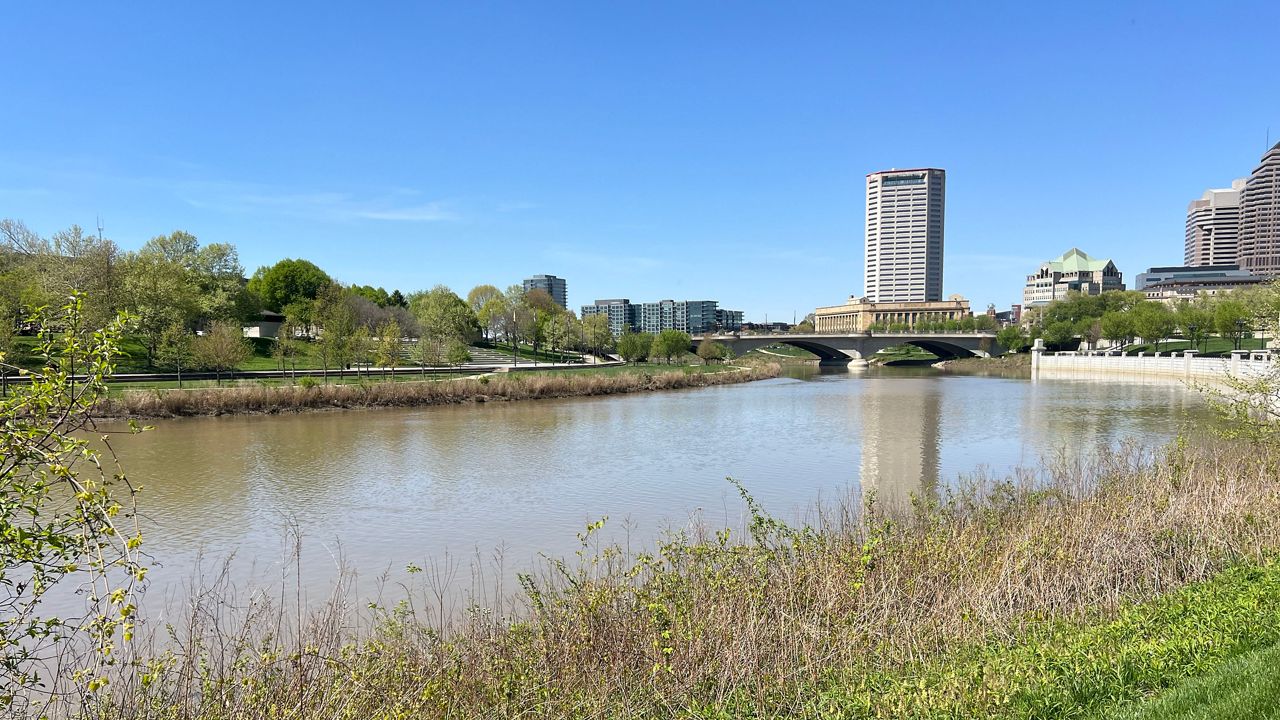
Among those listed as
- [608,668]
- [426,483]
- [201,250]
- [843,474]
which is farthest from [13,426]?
[201,250]

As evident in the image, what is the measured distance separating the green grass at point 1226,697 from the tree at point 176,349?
50.5m

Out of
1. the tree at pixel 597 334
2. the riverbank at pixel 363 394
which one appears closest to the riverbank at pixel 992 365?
the tree at pixel 597 334

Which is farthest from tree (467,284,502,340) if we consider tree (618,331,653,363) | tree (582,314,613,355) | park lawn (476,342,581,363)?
tree (618,331,653,363)

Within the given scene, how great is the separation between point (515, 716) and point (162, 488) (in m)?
19.4

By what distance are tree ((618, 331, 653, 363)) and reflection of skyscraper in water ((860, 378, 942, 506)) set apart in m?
43.2

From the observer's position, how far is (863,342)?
120 metres

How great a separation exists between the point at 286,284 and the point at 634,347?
4486cm

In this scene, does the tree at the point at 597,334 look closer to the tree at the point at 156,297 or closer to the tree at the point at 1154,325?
the tree at the point at 156,297

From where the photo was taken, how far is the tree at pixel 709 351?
104438 millimetres

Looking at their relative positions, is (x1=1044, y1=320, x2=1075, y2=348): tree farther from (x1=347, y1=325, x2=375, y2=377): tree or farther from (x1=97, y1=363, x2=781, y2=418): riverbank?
(x1=347, y1=325, x2=375, y2=377): tree

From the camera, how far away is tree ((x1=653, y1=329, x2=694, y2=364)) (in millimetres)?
95812

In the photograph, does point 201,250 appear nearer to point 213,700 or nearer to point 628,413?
point 628,413

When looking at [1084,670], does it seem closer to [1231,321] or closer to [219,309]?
[219,309]

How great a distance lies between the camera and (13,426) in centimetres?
438
